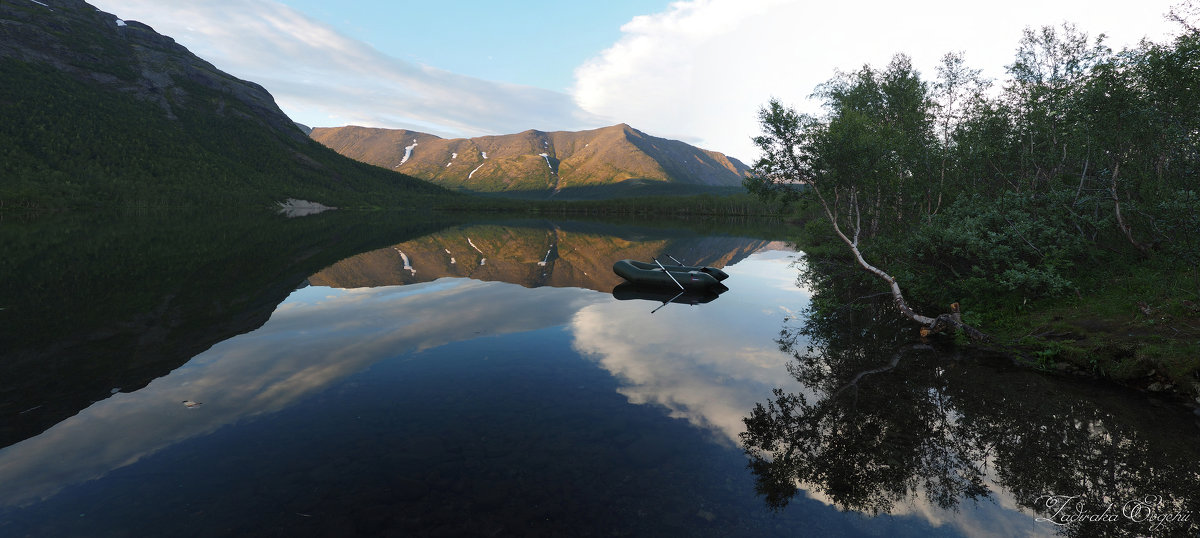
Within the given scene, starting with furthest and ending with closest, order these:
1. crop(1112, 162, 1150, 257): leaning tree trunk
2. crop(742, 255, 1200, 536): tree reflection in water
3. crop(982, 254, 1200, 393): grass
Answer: crop(1112, 162, 1150, 257): leaning tree trunk < crop(982, 254, 1200, 393): grass < crop(742, 255, 1200, 536): tree reflection in water

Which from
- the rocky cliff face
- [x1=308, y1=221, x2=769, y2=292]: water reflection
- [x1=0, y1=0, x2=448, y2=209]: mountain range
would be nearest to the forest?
[x1=308, y1=221, x2=769, y2=292]: water reflection

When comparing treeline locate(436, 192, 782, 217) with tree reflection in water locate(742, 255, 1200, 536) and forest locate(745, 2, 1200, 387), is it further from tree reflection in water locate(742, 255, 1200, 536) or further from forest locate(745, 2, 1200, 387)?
tree reflection in water locate(742, 255, 1200, 536)

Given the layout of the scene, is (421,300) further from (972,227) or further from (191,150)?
(191,150)

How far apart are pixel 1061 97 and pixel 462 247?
46625 millimetres

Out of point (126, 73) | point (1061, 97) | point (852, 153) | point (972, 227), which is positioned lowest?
point (972, 227)

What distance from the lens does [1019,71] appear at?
82.3 ft

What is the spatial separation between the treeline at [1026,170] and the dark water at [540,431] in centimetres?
534

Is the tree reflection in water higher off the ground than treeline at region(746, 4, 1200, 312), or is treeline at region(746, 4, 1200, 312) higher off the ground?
treeline at region(746, 4, 1200, 312)

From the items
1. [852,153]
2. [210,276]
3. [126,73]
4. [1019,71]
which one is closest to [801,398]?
[852,153]

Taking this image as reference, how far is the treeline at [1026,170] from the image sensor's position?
1549 cm

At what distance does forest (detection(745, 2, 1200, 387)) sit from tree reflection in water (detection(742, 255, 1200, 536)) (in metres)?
2.87

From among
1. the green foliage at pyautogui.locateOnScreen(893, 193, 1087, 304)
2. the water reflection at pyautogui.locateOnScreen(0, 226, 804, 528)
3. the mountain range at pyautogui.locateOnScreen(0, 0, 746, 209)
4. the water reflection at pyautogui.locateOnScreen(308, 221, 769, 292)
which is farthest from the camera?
the mountain range at pyautogui.locateOnScreen(0, 0, 746, 209)

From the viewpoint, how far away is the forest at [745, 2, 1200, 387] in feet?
43.5

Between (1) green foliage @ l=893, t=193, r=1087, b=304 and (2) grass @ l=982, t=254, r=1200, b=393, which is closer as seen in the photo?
(2) grass @ l=982, t=254, r=1200, b=393
